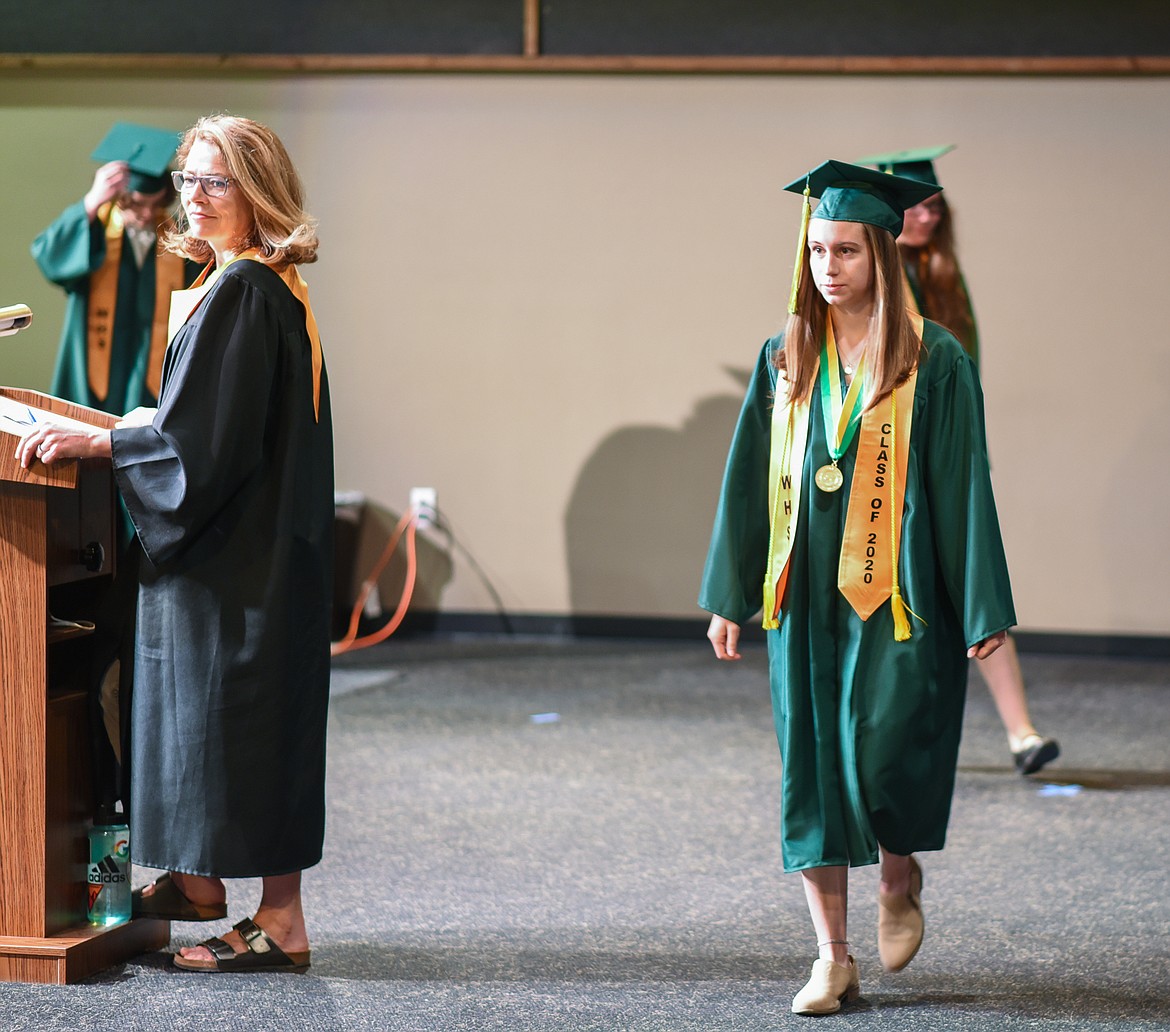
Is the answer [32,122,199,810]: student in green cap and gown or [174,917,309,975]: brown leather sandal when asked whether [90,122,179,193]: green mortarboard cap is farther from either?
[174,917,309,975]: brown leather sandal

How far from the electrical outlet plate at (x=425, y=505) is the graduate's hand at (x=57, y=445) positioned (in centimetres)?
395

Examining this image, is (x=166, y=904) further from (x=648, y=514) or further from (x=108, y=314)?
(x=648, y=514)

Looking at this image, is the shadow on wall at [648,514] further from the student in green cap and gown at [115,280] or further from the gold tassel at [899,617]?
the gold tassel at [899,617]

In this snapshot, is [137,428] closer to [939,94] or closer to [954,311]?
[954,311]

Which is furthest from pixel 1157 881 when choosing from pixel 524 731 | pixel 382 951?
pixel 524 731

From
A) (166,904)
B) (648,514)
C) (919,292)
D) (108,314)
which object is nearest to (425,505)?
(648,514)

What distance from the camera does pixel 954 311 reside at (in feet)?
14.0

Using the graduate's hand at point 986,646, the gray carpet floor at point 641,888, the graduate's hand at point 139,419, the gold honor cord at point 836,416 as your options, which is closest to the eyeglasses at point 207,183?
the graduate's hand at point 139,419

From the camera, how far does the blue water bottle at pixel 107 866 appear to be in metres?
2.74

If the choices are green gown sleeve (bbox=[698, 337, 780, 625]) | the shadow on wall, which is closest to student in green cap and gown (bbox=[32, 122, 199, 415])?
the shadow on wall

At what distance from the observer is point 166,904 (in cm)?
283

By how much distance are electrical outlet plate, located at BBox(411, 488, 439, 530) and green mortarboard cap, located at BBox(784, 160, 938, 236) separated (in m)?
4.05

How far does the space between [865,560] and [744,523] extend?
25 cm

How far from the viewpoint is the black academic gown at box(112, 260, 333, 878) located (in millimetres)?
2539
